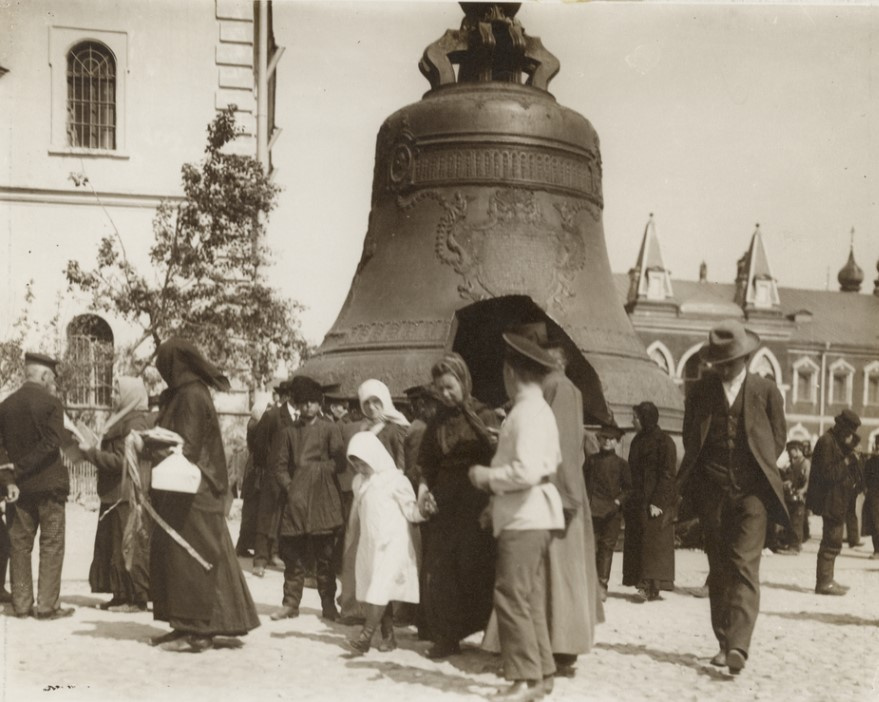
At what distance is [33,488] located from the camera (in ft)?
25.4

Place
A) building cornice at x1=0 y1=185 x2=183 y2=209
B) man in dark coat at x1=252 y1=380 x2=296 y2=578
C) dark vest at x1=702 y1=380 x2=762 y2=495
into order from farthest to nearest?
building cornice at x1=0 y1=185 x2=183 y2=209 → man in dark coat at x1=252 y1=380 x2=296 y2=578 → dark vest at x1=702 y1=380 x2=762 y2=495

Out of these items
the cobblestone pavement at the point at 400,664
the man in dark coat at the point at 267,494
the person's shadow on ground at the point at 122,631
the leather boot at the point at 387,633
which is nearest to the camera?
the cobblestone pavement at the point at 400,664

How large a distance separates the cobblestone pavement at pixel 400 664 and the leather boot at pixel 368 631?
64mm

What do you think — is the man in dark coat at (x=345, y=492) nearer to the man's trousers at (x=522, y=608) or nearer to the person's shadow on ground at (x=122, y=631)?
the person's shadow on ground at (x=122, y=631)

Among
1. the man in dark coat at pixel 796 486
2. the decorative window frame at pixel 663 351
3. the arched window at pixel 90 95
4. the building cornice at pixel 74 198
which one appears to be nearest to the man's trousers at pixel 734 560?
the man in dark coat at pixel 796 486

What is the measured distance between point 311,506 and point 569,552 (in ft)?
8.18

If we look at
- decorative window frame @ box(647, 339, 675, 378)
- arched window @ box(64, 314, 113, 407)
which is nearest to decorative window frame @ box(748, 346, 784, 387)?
decorative window frame @ box(647, 339, 675, 378)

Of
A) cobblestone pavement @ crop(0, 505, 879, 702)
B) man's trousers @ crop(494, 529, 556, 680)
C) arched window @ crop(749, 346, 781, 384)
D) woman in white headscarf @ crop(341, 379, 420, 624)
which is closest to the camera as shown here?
man's trousers @ crop(494, 529, 556, 680)

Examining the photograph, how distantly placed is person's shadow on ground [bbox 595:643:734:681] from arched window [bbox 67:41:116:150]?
16498 mm

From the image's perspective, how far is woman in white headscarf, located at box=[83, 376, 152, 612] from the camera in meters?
8.23

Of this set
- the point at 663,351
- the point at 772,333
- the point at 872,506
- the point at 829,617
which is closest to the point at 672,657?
the point at 829,617

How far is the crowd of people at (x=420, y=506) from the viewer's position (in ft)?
18.4

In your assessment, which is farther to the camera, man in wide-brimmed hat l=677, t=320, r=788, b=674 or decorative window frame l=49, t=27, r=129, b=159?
decorative window frame l=49, t=27, r=129, b=159

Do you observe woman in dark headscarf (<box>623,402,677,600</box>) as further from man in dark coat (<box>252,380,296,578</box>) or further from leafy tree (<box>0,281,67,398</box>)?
leafy tree (<box>0,281,67,398</box>)
